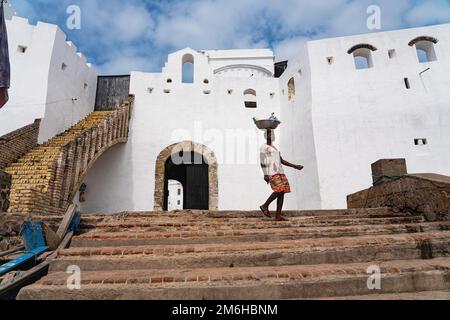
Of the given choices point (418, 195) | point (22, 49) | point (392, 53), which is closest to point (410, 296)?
point (418, 195)

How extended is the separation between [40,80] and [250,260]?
9.95m

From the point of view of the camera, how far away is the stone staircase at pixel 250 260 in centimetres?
219

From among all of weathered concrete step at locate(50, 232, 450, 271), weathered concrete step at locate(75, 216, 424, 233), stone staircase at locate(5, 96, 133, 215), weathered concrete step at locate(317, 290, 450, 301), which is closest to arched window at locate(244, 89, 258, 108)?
stone staircase at locate(5, 96, 133, 215)

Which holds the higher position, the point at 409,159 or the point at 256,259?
the point at 409,159

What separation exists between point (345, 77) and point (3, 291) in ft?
35.4

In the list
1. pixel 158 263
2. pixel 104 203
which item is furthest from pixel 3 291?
pixel 104 203

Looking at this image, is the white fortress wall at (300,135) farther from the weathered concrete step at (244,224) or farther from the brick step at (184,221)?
the weathered concrete step at (244,224)

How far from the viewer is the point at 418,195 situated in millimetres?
4312

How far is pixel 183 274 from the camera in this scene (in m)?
2.41

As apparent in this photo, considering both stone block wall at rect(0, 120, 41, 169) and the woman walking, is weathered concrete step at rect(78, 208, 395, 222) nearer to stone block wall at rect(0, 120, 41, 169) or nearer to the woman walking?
the woman walking

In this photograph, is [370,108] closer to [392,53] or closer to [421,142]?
[421,142]

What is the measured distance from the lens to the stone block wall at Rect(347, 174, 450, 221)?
3.95 metres
